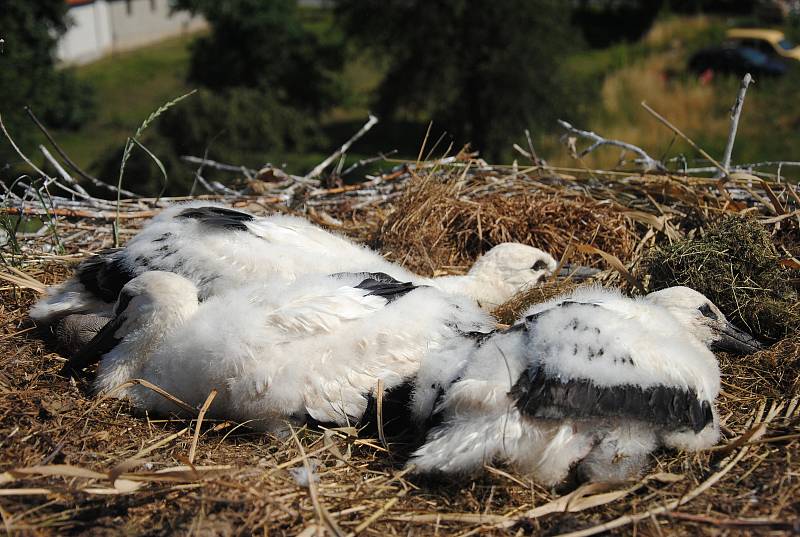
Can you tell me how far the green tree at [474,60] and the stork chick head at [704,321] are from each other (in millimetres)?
13224

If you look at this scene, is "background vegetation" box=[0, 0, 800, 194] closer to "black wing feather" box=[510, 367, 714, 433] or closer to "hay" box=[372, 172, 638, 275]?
"hay" box=[372, 172, 638, 275]

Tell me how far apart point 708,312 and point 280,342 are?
1.75m

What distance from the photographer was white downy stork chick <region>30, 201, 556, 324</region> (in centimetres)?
327

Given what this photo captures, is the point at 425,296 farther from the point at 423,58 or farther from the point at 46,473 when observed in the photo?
the point at 423,58

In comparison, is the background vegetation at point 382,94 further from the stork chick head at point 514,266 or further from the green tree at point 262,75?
the stork chick head at point 514,266

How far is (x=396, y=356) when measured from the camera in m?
2.82

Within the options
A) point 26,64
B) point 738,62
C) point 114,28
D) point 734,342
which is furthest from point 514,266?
point 114,28

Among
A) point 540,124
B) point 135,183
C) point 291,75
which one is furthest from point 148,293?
point 291,75

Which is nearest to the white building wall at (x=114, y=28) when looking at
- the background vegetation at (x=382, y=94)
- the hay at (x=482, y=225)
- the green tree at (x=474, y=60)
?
the background vegetation at (x=382, y=94)

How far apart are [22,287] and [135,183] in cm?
857

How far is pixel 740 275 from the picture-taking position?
353 cm

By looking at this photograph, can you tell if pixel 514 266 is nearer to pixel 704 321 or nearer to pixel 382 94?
pixel 704 321

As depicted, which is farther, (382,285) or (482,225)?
(482,225)

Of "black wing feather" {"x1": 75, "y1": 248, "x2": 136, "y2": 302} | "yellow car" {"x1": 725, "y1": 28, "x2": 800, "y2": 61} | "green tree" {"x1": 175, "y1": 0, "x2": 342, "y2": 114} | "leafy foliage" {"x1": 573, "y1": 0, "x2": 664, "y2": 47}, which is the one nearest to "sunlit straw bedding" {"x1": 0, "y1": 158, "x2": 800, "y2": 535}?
"black wing feather" {"x1": 75, "y1": 248, "x2": 136, "y2": 302}
